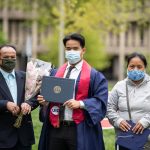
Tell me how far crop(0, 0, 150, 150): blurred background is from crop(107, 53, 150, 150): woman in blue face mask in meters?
1.32

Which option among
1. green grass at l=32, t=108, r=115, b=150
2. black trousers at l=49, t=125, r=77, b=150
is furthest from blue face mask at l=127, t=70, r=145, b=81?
green grass at l=32, t=108, r=115, b=150

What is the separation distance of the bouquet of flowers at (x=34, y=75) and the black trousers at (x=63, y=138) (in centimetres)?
43

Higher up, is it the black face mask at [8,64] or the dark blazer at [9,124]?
the black face mask at [8,64]

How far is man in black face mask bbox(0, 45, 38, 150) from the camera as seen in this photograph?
20.1 ft

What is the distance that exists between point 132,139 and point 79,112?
2.37 feet

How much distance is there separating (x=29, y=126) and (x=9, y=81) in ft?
1.96

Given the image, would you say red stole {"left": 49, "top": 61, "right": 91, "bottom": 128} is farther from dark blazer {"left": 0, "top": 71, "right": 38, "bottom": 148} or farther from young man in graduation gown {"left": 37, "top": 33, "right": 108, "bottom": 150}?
dark blazer {"left": 0, "top": 71, "right": 38, "bottom": 148}

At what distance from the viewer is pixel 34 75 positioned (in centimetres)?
625

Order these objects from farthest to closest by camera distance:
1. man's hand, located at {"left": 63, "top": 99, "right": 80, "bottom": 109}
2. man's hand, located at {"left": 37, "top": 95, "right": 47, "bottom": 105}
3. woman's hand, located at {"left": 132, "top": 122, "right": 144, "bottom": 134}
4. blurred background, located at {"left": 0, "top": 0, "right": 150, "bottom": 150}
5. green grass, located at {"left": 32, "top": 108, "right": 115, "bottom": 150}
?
blurred background, located at {"left": 0, "top": 0, "right": 150, "bottom": 150}
green grass, located at {"left": 32, "top": 108, "right": 115, "bottom": 150}
woman's hand, located at {"left": 132, "top": 122, "right": 144, "bottom": 134}
man's hand, located at {"left": 37, "top": 95, "right": 47, "bottom": 105}
man's hand, located at {"left": 63, "top": 99, "right": 80, "bottom": 109}

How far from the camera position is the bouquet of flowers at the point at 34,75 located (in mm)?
6227

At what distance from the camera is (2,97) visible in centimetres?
614

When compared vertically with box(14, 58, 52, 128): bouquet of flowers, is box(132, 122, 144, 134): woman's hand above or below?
below

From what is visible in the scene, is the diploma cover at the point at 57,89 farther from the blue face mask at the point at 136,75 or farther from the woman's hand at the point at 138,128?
the woman's hand at the point at 138,128

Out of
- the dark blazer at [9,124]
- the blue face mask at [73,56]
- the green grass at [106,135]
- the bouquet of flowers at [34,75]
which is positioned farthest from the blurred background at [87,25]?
the blue face mask at [73,56]
